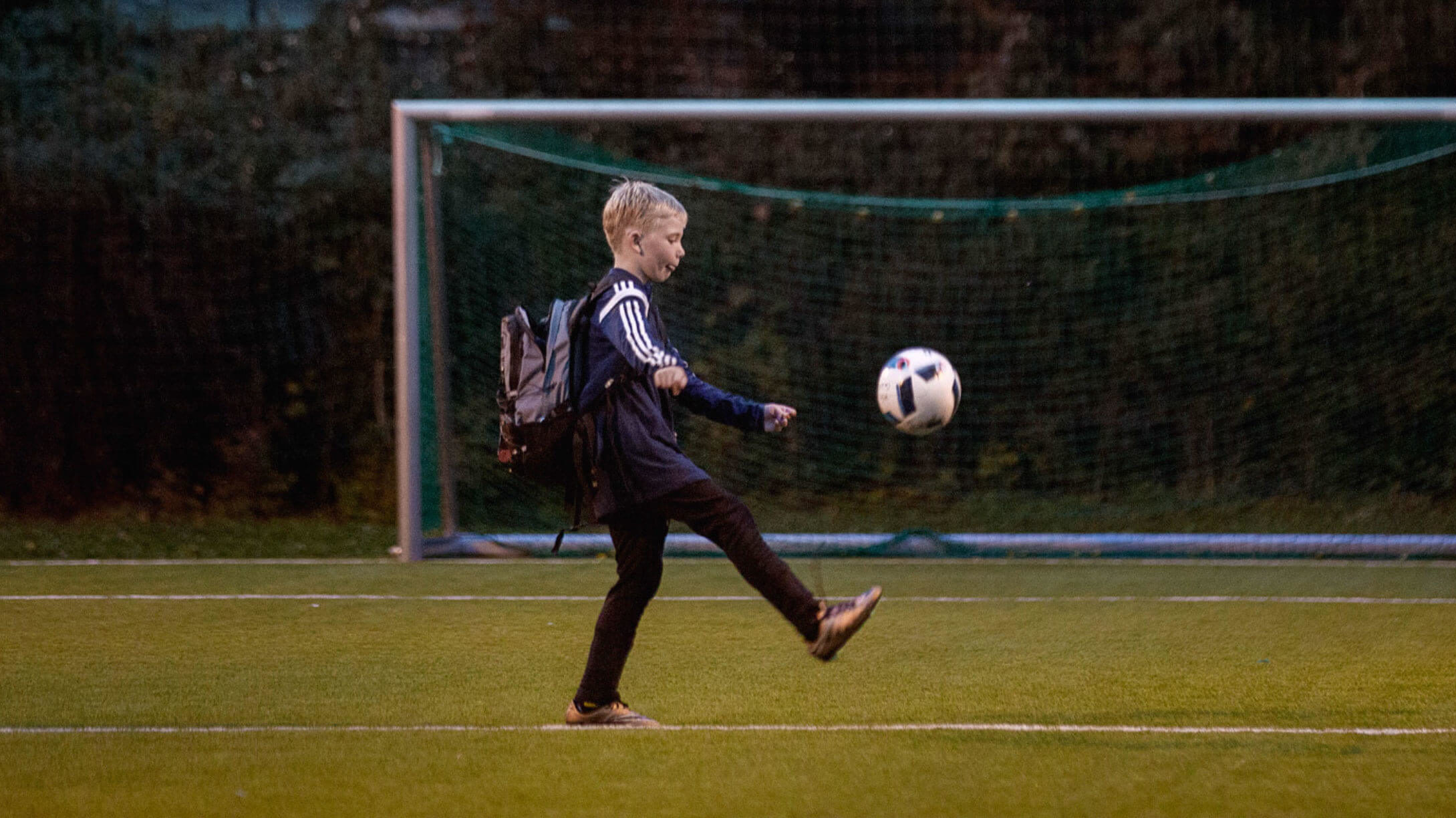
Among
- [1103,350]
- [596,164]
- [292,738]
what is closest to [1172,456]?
[1103,350]

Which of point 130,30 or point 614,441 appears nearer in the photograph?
point 614,441

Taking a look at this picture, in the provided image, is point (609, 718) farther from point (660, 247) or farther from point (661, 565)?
point (660, 247)

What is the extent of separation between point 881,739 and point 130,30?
1091 cm

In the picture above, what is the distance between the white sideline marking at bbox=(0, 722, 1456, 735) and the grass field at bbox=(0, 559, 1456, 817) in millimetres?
24

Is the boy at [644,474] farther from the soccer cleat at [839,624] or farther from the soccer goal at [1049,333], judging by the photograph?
the soccer goal at [1049,333]

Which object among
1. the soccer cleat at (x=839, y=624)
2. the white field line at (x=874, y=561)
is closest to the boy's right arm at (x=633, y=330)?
the soccer cleat at (x=839, y=624)

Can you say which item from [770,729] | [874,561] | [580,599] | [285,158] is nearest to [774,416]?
[770,729]

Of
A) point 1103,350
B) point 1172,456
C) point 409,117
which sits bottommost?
point 1172,456

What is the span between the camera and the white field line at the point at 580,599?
7562mm

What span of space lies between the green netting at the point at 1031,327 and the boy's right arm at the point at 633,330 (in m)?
5.83

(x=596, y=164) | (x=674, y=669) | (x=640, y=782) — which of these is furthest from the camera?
(x=596, y=164)

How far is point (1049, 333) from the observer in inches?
425

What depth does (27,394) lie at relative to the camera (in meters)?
12.2

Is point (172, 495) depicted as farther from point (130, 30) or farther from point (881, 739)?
point (881, 739)
